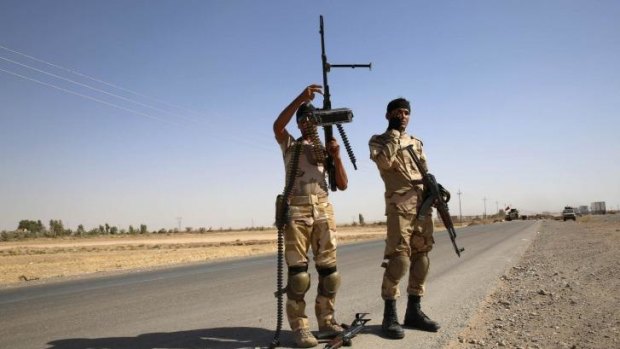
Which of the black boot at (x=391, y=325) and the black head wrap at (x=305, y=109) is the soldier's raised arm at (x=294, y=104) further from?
the black boot at (x=391, y=325)

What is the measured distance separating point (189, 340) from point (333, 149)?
2219mm

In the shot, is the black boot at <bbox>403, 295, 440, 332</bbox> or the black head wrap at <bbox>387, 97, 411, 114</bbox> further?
the black head wrap at <bbox>387, 97, 411, 114</bbox>

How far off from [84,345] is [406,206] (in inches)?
127

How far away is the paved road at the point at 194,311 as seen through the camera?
13.9 ft

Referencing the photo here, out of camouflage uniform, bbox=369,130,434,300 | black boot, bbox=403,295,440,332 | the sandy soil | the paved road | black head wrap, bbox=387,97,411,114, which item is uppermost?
black head wrap, bbox=387,97,411,114

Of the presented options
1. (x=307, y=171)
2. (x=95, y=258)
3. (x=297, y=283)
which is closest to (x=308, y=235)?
(x=297, y=283)

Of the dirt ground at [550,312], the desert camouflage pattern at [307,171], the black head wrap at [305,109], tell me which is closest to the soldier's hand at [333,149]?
the desert camouflage pattern at [307,171]

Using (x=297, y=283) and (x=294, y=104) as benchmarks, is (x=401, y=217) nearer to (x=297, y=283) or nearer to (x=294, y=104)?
(x=297, y=283)

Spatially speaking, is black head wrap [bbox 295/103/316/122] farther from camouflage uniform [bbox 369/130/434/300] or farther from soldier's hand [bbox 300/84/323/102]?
camouflage uniform [bbox 369/130/434/300]

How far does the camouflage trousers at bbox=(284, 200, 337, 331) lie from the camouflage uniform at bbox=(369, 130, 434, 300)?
23.4 inches

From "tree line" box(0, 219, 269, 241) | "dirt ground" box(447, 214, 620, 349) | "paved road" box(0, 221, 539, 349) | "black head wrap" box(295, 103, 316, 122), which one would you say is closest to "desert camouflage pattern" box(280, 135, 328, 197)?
"black head wrap" box(295, 103, 316, 122)

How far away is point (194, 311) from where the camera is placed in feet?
19.1

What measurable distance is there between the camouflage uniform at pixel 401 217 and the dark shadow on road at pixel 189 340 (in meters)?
1.20

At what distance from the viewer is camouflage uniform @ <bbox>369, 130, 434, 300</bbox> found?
417 centimetres
